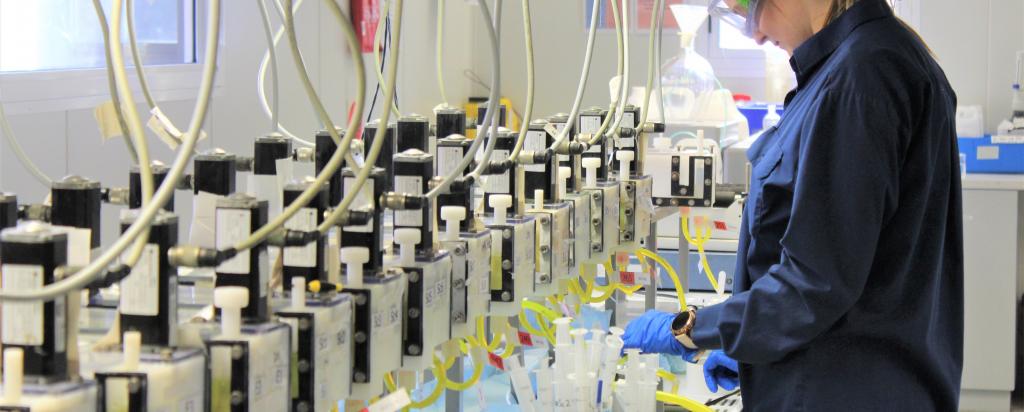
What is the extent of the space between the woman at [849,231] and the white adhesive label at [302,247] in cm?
70

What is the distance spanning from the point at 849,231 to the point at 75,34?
1923mm

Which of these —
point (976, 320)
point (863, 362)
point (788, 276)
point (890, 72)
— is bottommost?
point (976, 320)

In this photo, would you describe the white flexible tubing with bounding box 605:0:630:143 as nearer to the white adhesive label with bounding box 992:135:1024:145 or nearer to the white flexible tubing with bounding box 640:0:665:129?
the white flexible tubing with bounding box 640:0:665:129

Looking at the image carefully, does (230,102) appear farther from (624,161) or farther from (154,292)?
(154,292)

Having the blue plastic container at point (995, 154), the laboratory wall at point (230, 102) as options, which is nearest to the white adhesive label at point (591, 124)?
the laboratory wall at point (230, 102)

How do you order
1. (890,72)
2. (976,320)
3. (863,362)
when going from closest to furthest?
1. (890,72)
2. (863,362)
3. (976,320)

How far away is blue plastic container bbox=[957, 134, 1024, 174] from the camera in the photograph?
5.40 meters

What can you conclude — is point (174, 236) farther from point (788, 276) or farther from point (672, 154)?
point (672, 154)

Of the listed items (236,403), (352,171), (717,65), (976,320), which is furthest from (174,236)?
(717,65)

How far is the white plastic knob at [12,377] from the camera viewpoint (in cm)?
100

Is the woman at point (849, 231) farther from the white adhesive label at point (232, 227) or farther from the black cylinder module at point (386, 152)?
the white adhesive label at point (232, 227)

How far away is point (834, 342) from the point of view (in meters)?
1.84

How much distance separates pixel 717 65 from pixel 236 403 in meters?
5.25

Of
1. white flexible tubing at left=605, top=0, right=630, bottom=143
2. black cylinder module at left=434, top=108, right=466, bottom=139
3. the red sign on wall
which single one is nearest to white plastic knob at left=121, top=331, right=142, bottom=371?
black cylinder module at left=434, top=108, right=466, bottom=139
